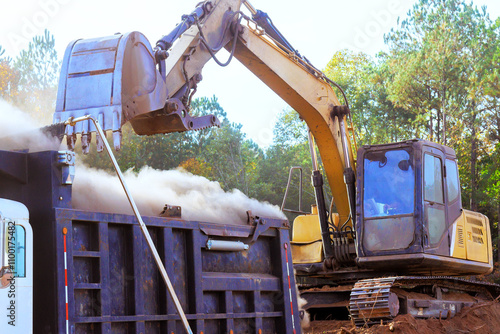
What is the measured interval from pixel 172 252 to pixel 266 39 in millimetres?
5628

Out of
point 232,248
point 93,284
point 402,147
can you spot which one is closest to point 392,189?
point 402,147

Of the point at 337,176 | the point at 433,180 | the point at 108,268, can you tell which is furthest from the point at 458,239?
the point at 108,268

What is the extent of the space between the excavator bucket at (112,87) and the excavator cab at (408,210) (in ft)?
13.8

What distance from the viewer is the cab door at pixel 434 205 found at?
10.9m

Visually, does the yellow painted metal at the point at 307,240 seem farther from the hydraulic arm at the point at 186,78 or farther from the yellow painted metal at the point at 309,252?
the hydraulic arm at the point at 186,78

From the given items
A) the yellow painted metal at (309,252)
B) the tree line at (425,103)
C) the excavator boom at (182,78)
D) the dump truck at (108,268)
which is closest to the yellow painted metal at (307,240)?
the yellow painted metal at (309,252)

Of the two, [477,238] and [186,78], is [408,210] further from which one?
[186,78]

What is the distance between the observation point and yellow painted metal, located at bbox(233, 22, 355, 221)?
10797 mm

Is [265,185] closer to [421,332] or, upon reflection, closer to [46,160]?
[421,332]

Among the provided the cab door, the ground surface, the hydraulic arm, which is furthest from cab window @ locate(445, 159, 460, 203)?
the ground surface

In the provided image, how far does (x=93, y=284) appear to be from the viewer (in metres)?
5.32

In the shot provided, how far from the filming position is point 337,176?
40.6 ft

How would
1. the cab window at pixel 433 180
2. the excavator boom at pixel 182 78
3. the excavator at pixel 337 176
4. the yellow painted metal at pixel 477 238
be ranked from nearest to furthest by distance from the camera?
the excavator boom at pixel 182 78 < the excavator at pixel 337 176 < the cab window at pixel 433 180 < the yellow painted metal at pixel 477 238

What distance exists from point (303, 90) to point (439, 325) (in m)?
4.34
